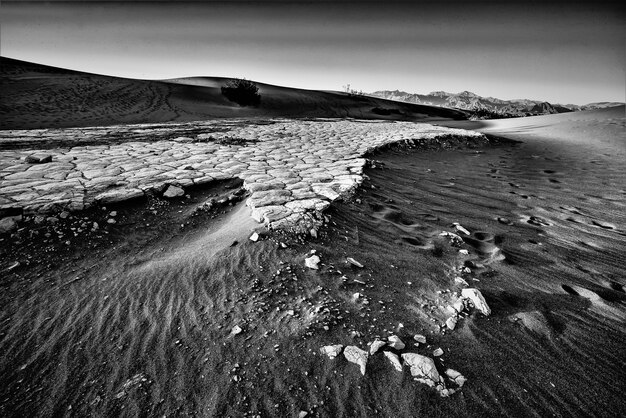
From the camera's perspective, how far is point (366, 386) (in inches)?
61.2

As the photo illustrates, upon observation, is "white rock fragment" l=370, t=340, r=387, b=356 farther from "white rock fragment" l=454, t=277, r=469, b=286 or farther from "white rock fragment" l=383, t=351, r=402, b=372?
"white rock fragment" l=454, t=277, r=469, b=286

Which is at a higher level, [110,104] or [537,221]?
[537,221]

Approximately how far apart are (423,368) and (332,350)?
0.49m

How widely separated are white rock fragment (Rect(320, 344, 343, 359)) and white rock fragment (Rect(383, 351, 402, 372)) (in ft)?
0.84

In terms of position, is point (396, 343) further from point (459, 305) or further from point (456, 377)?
point (459, 305)

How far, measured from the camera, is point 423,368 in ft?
5.32

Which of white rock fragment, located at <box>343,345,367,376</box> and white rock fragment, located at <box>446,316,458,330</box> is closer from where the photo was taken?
white rock fragment, located at <box>343,345,367,376</box>

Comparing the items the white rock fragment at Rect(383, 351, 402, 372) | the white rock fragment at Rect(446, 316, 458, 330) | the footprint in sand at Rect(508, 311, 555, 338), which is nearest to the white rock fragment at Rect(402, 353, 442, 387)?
the white rock fragment at Rect(383, 351, 402, 372)

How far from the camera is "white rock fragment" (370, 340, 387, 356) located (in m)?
1.71

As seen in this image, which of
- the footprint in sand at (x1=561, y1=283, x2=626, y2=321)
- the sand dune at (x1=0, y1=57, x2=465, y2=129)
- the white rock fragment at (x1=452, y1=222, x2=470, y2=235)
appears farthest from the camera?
the sand dune at (x1=0, y1=57, x2=465, y2=129)

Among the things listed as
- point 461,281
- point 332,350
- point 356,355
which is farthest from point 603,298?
point 332,350

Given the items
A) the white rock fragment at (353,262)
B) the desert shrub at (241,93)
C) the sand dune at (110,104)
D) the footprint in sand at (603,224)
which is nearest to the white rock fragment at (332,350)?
the white rock fragment at (353,262)

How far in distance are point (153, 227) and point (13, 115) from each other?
557 inches

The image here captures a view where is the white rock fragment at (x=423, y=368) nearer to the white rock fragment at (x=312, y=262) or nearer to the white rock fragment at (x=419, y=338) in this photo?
the white rock fragment at (x=419, y=338)
